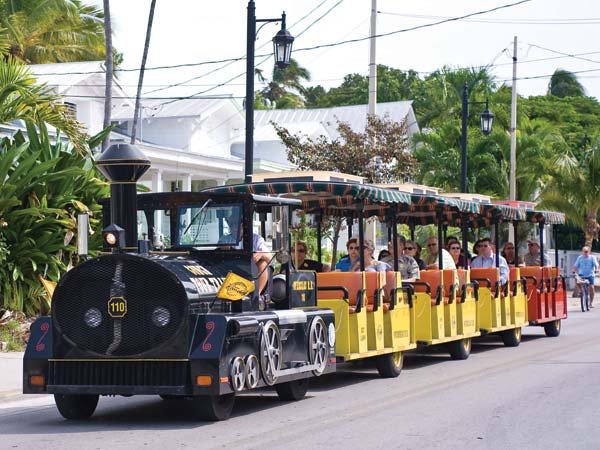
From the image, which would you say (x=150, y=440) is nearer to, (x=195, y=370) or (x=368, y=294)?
(x=195, y=370)

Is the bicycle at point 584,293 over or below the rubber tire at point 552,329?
over

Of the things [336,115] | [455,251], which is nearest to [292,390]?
[455,251]

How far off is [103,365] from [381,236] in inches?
1242

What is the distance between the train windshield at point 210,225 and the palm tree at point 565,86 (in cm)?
7948

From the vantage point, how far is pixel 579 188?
42.5 metres

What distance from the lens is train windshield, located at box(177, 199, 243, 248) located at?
12172mm

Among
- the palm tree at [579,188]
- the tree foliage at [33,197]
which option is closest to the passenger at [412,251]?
the tree foliage at [33,197]

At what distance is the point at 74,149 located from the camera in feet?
66.0

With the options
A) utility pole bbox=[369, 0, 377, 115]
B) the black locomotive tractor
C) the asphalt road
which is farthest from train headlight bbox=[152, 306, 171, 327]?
utility pole bbox=[369, 0, 377, 115]

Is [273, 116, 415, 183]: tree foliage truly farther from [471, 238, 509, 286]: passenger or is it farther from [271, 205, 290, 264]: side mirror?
[271, 205, 290, 264]: side mirror

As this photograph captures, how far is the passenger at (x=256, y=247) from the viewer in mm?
12141

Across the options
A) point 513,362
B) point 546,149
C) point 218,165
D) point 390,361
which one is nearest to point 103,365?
point 390,361

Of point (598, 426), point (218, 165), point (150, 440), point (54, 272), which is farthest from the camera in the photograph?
point (218, 165)

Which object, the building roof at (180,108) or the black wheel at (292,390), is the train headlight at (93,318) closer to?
the black wheel at (292,390)
